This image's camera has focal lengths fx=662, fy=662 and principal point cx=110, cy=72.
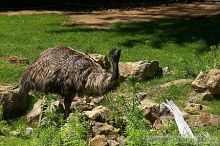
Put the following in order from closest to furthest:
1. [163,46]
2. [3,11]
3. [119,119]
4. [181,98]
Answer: [119,119] < [181,98] < [163,46] < [3,11]

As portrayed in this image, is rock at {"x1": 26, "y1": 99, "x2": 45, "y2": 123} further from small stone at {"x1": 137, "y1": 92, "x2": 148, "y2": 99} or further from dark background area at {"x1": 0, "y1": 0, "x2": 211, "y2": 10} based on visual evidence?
dark background area at {"x1": 0, "y1": 0, "x2": 211, "y2": 10}

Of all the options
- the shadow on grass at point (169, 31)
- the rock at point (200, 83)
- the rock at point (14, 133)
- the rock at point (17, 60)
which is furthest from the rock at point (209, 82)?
the shadow on grass at point (169, 31)

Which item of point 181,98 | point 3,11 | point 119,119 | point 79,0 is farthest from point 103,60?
point 79,0

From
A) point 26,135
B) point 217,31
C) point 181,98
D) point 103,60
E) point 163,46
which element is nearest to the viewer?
point 26,135

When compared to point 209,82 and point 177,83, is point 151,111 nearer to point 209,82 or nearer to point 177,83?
point 209,82

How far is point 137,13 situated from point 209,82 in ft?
40.1

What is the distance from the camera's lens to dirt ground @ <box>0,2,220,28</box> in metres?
21.6

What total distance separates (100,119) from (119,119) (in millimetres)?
391

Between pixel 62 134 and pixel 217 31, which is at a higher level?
pixel 62 134

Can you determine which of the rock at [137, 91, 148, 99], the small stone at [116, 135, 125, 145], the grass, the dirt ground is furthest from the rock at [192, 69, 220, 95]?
the dirt ground

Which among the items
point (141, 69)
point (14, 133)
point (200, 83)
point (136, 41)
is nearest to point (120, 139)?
point (14, 133)

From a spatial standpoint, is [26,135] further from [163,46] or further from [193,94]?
[163,46]

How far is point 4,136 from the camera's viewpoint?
30.8 ft

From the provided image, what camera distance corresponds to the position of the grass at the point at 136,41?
13.3 m
